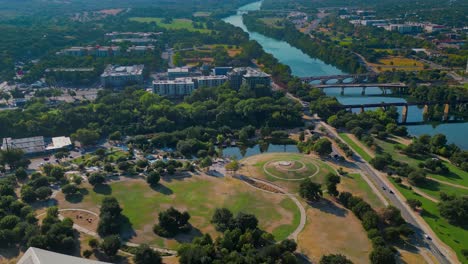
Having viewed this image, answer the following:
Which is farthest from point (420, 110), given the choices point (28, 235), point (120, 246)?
point (28, 235)

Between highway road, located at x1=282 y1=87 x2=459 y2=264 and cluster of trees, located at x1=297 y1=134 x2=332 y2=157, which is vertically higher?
cluster of trees, located at x1=297 y1=134 x2=332 y2=157

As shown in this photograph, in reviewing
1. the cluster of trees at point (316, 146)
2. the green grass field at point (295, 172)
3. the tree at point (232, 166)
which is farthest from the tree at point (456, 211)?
the tree at point (232, 166)

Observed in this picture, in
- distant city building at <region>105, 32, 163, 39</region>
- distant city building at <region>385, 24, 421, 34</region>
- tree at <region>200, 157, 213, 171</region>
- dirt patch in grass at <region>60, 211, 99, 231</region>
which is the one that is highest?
distant city building at <region>385, 24, 421, 34</region>

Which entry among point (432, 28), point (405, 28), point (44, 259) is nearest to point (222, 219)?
point (44, 259)

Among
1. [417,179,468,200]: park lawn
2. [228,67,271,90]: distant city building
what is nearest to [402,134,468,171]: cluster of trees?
[417,179,468,200]: park lawn

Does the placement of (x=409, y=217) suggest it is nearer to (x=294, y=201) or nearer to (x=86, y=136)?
(x=294, y=201)

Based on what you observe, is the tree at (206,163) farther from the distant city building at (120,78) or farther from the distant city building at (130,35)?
the distant city building at (130,35)

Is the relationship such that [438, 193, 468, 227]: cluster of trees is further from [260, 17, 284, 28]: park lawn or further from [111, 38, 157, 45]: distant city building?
[260, 17, 284, 28]: park lawn
